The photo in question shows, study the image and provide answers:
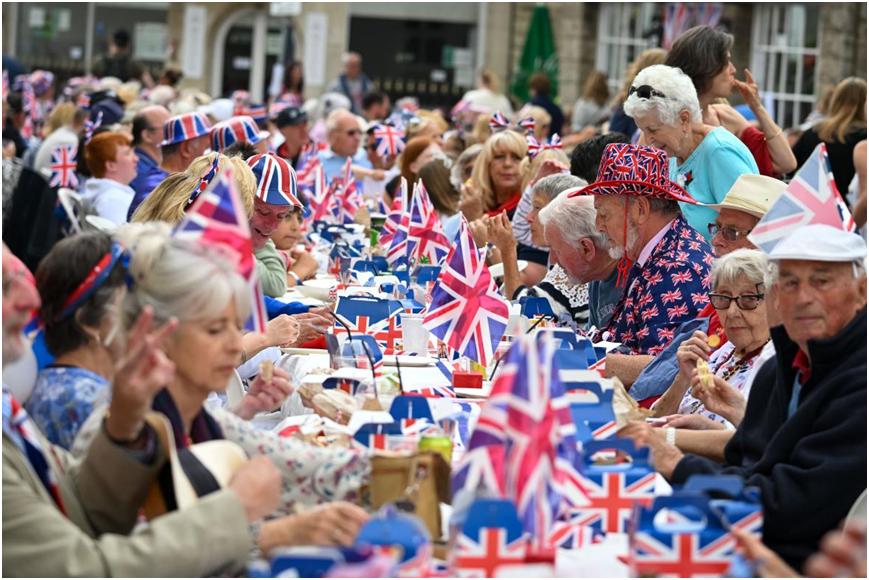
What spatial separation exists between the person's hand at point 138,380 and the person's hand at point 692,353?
82.2 inches

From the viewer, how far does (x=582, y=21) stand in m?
21.8

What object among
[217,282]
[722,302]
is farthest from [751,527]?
[722,302]

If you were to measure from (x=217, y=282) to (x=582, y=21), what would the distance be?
19.6 m

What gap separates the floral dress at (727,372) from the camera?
4.22 metres

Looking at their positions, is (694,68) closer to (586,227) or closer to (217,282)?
(586,227)

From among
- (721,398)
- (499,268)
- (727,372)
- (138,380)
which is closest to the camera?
(138,380)

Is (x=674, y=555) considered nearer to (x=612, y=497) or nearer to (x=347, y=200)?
(x=612, y=497)

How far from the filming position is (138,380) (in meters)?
2.53

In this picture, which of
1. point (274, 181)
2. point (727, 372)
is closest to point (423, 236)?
point (274, 181)

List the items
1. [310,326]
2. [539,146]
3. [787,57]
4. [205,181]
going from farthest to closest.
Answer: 1. [787,57]
2. [539,146]
3. [205,181]
4. [310,326]

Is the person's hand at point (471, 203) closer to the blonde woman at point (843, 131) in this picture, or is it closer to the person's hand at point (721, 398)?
the blonde woman at point (843, 131)

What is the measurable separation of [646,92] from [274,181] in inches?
59.7

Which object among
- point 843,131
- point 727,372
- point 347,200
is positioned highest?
point 843,131

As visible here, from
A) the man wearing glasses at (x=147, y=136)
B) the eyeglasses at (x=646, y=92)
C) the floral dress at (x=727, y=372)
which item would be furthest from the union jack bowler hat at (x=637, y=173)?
the man wearing glasses at (x=147, y=136)
